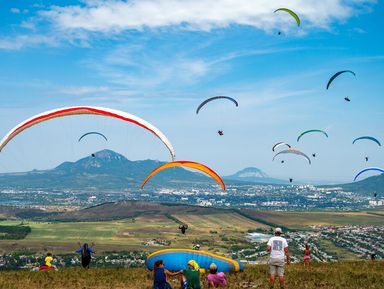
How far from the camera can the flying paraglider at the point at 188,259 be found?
20672 millimetres

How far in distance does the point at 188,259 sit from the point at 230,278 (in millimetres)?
2274

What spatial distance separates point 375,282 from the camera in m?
18.0

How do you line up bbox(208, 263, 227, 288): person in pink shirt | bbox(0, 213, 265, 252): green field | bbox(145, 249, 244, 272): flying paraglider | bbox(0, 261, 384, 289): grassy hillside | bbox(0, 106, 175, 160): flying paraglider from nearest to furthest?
bbox(208, 263, 227, 288): person in pink shirt < bbox(0, 261, 384, 289): grassy hillside < bbox(145, 249, 244, 272): flying paraglider < bbox(0, 106, 175, 160): flying paraglider < bbox(0, 213, 265, 252): green field

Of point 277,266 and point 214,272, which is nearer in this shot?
point 277,266

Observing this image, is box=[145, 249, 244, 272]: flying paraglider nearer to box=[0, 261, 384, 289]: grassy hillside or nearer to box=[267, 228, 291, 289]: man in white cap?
box=[0, 261, 384, 289]: grassy hillside

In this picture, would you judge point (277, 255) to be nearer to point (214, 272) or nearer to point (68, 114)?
point (214, 272)

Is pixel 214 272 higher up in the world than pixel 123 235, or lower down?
higher up

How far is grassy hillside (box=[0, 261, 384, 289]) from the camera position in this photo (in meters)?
17.8

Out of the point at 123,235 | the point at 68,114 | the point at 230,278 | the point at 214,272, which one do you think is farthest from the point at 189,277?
the point at 123,235

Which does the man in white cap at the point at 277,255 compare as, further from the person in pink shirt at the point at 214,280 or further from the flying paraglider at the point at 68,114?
the flying paraglider at the point at 68,114

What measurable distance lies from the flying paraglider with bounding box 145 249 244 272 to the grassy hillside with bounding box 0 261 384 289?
1.87 ft

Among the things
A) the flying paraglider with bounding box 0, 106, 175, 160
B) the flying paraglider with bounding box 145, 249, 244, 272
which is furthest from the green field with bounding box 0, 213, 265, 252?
the flying paraglider with bounding box 145, 249, 244, 272

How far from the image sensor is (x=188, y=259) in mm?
20734

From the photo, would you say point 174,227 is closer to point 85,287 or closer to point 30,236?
point 30,236
